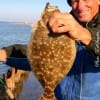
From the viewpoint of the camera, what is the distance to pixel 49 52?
4.21 meters

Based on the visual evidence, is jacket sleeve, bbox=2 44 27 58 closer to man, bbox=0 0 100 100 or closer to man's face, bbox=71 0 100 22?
man, bbox=0 0 100 100

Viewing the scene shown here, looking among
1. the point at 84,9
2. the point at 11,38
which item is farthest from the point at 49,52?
the point at 11,38

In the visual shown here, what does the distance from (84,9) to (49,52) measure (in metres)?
1.00

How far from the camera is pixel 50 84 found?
4.42 meters

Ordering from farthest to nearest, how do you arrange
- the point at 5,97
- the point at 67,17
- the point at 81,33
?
the point at 5,97
the point at 81,33
the point at 67,17

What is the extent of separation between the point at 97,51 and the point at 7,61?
6.67 feet

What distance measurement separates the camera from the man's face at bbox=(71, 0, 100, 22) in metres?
4.93

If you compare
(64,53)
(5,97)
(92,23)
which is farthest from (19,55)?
(5,97)

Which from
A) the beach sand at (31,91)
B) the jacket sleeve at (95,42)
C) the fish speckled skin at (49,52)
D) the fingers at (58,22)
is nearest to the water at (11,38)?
the beach sand at (31,91)

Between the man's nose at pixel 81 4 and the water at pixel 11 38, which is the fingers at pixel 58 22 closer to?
the man's nose at pixel 81 4

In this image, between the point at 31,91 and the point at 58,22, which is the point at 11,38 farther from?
the point at 58,22

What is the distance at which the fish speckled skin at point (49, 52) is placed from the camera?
410cm

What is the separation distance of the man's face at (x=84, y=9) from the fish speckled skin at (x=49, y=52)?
702 mm

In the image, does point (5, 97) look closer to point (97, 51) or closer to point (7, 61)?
point (7, 61)
